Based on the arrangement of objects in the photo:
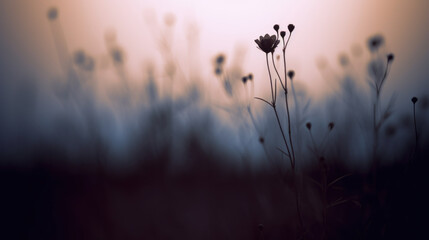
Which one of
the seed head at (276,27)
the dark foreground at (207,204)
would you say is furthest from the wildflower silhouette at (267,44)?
the dark foreground at (207,204)

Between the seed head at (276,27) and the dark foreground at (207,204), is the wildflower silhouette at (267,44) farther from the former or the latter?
the dark foreground at (207,204)

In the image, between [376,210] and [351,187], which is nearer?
[376,210]

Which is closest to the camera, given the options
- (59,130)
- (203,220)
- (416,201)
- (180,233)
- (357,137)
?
(416,201)

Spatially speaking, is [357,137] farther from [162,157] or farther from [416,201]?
[162,157]

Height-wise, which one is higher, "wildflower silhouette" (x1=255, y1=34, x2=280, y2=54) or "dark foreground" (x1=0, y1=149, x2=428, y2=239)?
"wildflower silhouette" (x1=255, y1=34, x2=280, y2=54)

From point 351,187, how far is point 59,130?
2.17 metres

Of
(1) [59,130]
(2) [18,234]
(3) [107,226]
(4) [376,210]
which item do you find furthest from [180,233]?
(1) [59,130]

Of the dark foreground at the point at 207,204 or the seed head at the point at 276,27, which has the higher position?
the seed head at the point at 276,27

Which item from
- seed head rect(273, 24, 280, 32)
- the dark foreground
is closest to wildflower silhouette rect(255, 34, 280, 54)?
seed head rect(273, 24, 280, 32)

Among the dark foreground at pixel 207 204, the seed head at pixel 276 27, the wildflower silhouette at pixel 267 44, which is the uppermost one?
the seed head at pixel 276 27

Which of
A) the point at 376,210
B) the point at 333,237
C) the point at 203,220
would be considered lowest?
the point at 203,220

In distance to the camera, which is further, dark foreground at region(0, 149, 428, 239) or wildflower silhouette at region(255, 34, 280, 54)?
dark foreground at region(0, 149, 428, 239)

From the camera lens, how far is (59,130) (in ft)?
7.43

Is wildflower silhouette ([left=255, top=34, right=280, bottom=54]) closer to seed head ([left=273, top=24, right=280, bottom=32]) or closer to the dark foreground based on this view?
seed head ([left=273, top=24, right=280, bottom=32])
